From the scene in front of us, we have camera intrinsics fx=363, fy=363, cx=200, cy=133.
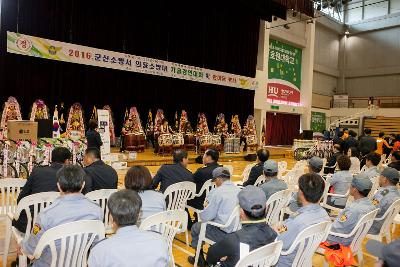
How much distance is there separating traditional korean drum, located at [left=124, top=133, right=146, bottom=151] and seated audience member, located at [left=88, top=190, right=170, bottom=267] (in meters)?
9.16

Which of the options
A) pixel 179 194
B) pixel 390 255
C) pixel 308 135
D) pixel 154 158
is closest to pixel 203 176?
pixel 179 194

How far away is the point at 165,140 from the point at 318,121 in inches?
505

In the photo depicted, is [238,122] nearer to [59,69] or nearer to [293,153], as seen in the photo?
[293,153]

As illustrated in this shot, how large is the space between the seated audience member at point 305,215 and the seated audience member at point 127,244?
971 mm

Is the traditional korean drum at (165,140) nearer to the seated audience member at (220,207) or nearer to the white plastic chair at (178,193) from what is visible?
the white plastic chair at (178,193)

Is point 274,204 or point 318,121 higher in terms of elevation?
point 318,121

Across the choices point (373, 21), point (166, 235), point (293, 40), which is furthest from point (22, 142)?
point (373, 21)

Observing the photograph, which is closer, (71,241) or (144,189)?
(71,241)

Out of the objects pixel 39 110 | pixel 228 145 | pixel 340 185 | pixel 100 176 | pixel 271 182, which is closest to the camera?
pixel 100 176

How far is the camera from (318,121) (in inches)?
822

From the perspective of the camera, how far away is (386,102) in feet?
67.4

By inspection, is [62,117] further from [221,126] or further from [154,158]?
[221,126]

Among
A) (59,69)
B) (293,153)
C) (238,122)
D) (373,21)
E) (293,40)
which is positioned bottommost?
(293,153)

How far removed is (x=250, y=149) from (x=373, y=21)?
514 inches
